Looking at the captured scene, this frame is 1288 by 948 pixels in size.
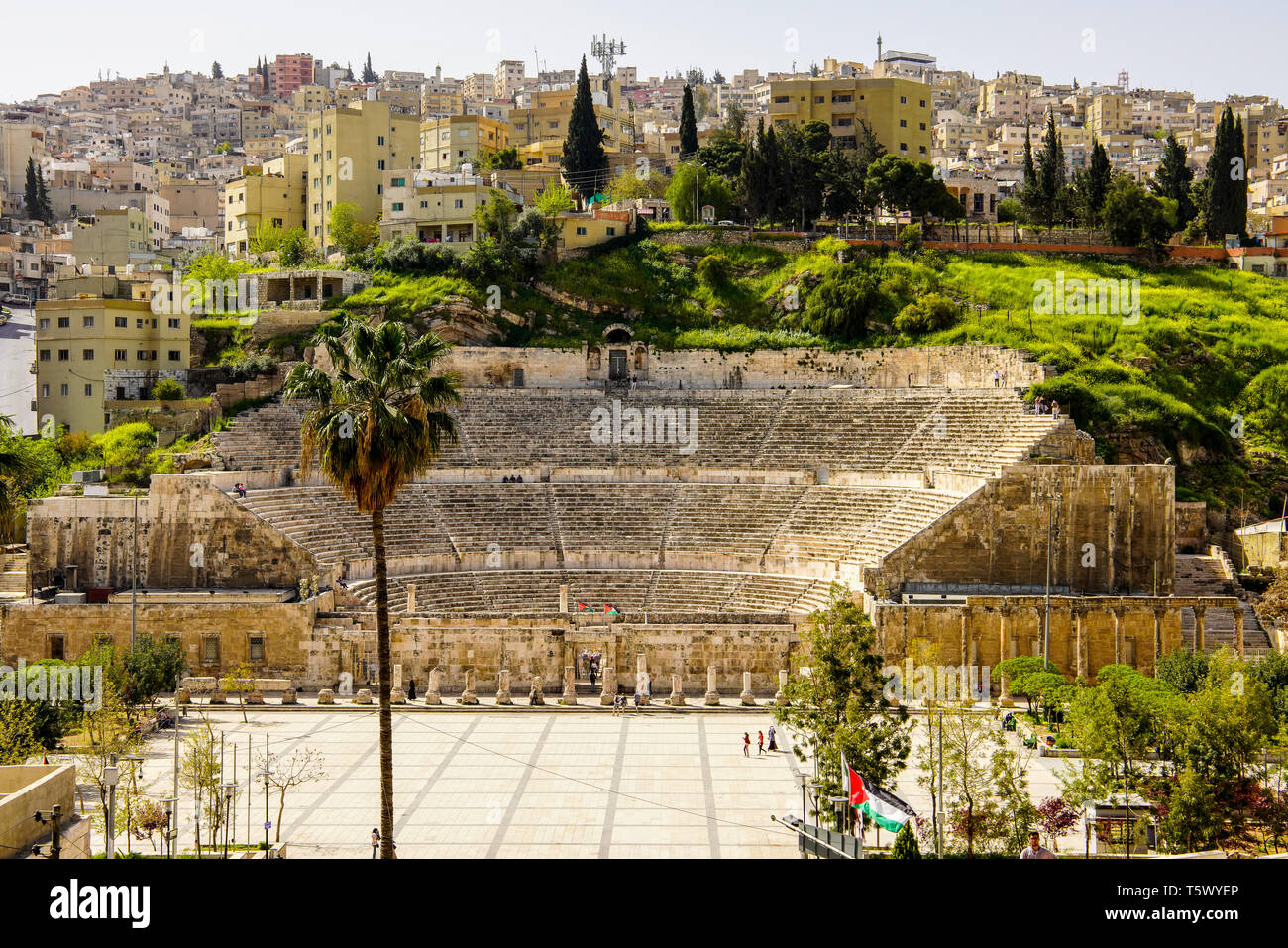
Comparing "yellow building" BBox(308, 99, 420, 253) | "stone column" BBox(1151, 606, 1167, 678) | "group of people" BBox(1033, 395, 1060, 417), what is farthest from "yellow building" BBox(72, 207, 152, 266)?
"stone column" BBox(1151, 606, 1167, 678)

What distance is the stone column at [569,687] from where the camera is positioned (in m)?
36.0

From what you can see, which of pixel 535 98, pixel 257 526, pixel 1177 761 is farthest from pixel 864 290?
pixel 535 98

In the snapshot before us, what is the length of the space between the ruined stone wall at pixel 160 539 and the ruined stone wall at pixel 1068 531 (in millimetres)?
20948

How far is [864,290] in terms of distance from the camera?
56.2 m

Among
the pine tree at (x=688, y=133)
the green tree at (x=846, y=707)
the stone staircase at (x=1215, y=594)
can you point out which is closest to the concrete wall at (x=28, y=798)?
the green tree at (x=846, y=707)

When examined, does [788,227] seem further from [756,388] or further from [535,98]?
[535,98]

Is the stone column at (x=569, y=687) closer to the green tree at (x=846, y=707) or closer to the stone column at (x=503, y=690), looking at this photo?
the stone column at (x=503, y=690)

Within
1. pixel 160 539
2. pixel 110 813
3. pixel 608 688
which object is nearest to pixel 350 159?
pixel 160 539

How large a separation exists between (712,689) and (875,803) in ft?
45.3

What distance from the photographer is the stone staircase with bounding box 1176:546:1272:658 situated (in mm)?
37750

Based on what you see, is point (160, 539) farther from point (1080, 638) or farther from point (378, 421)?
point (1080, 638)

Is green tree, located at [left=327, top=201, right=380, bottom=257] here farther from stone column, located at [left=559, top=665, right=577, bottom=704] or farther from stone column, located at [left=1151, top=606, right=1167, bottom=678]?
stone column, located at [left=1151, top=606, right=1167, bottom=678]

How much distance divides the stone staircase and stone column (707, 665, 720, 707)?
13.1 meters

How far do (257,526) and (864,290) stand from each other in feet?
90.8
